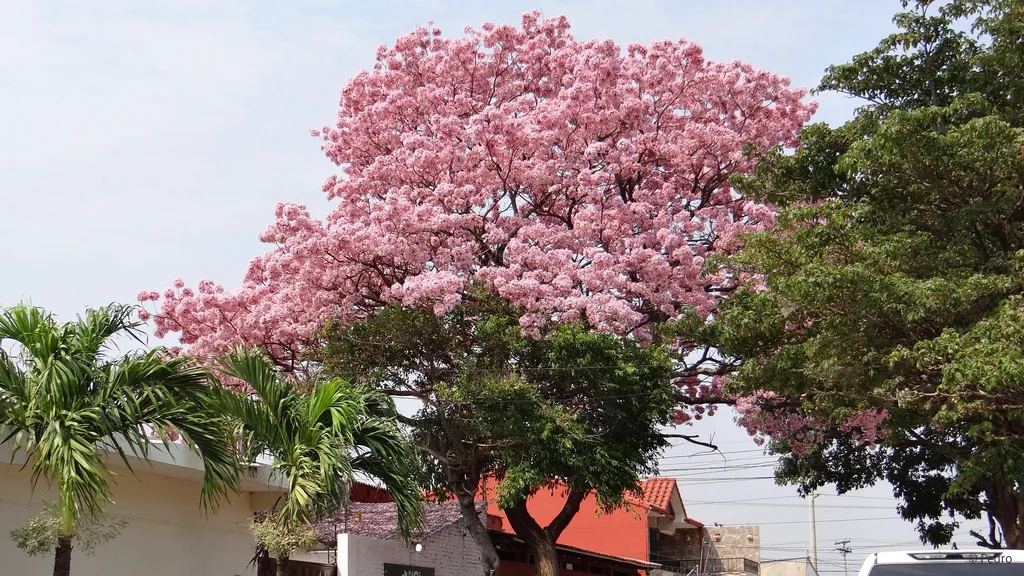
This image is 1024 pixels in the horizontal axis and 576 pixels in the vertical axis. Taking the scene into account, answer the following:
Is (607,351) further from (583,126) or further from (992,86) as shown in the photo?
(992,86)

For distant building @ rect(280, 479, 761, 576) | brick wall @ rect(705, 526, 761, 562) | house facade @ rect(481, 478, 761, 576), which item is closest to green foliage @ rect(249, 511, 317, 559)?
distant building @ rect(280, 479, 761, 576)

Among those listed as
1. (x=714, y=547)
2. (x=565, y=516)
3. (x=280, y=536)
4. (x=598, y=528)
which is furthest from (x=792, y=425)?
(x=714, y=547)

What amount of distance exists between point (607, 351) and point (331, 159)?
27.8ft

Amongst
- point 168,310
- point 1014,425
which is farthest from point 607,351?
point 168,310

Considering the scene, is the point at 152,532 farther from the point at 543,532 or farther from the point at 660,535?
the point at 660,535

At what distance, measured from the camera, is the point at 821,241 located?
18.4m

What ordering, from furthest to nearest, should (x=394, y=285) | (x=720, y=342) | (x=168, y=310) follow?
1. (x=168, y=310)
2. (x=394, y=285)
3. (x=720, y=342)

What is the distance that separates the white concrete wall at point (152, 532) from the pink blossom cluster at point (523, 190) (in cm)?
686

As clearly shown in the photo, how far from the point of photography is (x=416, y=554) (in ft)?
74.9

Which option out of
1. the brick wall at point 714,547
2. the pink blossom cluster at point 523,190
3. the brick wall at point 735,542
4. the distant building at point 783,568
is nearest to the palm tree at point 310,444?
the pink blossom cluster at point 523,190

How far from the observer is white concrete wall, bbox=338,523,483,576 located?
64.2 feet

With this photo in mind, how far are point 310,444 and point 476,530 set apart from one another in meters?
10.7

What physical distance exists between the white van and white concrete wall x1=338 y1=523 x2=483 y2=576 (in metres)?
12.0

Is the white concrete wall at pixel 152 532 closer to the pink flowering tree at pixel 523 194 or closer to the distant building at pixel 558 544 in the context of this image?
the distant building at pixel 558 544
